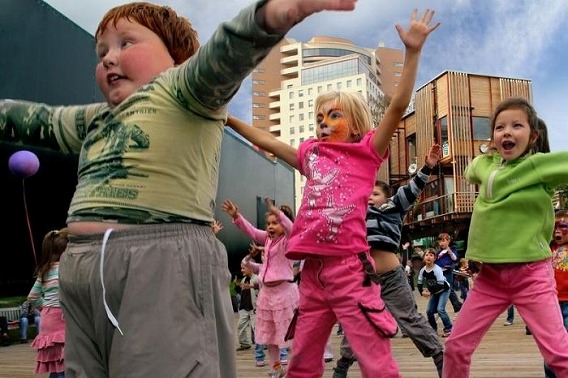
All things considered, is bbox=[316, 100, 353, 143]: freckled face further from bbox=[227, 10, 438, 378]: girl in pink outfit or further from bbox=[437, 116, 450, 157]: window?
bbox=[437, 116, 450, 157]: window

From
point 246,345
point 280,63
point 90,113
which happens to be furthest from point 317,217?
point 280,63

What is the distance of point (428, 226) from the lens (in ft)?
108

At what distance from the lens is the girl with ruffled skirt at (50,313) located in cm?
474

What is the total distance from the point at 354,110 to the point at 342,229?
0.63 m

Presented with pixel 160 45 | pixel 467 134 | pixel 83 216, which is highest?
pixel 467 134

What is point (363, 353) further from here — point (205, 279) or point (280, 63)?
point (280, 63)

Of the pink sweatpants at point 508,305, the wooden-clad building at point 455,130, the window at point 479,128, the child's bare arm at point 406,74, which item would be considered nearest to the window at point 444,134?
the wooden-clad building at point 455,130

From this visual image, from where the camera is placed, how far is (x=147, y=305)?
1429 millimetres

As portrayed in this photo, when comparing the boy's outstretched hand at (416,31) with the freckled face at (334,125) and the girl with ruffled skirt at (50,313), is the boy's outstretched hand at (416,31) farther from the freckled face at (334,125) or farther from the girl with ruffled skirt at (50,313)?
the girl with ruffled skirt at (50,313)

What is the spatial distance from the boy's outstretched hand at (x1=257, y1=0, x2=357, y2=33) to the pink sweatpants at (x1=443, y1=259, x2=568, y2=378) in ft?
7.07

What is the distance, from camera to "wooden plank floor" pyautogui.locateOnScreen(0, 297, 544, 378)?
4984 millimetres

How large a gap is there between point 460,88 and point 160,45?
31347mm

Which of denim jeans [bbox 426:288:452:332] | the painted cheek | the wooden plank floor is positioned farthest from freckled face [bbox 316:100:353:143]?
denim jeans [bbox 426:288:452:332]

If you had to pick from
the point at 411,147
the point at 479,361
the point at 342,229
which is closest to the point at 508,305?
the point at 342,229
